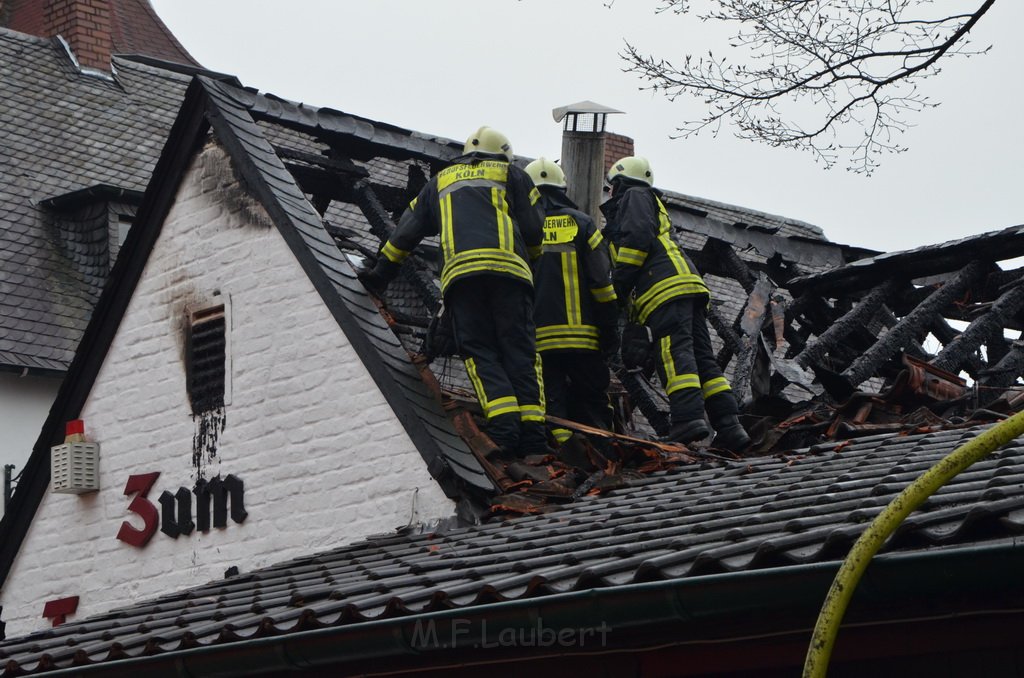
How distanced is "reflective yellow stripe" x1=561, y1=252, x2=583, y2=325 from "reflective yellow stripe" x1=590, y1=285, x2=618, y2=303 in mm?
107

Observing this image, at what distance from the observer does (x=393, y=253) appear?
9750 mm

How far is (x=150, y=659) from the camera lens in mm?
6418

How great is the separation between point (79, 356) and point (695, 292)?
13.8 feet

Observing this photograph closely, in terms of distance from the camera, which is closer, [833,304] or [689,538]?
[689,538]

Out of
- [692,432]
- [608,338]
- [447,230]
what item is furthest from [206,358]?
[692,432]

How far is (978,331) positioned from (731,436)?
263cm

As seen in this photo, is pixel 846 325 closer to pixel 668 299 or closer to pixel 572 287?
pixel 668 299

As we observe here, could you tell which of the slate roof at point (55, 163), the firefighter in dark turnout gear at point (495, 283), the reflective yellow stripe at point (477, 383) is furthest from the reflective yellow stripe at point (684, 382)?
the slate roof at point (55, 163)

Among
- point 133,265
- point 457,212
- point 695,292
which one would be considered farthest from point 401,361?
point 133,265

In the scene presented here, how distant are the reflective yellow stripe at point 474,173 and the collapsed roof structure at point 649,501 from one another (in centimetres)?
84

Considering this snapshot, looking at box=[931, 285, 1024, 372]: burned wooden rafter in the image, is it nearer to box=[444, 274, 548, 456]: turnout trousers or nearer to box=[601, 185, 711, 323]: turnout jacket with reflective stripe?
box=[601, 185, 711, 323]: turnout jacket with reflective stripe

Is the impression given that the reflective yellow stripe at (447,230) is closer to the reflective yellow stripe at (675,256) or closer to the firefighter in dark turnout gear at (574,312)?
the firefighter in dark turnout gear at (574,312)

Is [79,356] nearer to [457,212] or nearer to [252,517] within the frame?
[252,517]

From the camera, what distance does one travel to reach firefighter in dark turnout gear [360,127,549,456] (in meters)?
9.21
